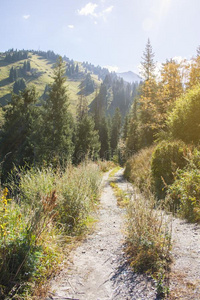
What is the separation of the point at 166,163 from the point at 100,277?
5938 mm

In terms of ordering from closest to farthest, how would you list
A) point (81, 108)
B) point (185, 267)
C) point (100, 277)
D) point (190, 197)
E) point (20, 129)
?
point (185, 267) → point (100, 277) → point (190, 197) → point (20, 129) → point (81, 108)

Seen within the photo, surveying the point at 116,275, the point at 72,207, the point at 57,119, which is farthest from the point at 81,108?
the point at 116,275

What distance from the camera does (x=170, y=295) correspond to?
2.27 m

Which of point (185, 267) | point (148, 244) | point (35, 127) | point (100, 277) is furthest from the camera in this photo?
point (35, 127)

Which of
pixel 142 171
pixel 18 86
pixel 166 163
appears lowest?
pixel 142 171

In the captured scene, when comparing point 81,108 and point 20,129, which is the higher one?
point 81,108

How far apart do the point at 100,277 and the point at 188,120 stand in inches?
338

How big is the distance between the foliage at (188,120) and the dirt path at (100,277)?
696cm

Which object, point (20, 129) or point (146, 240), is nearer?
point (146, 240)

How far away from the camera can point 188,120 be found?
9602 mm

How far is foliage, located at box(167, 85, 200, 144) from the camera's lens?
934 cm

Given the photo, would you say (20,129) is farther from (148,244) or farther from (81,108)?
(81,108)

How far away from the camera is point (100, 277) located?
113 inches

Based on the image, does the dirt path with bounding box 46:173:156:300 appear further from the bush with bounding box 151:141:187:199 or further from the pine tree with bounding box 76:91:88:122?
the pine tree with bounding box 76:91:88:122
